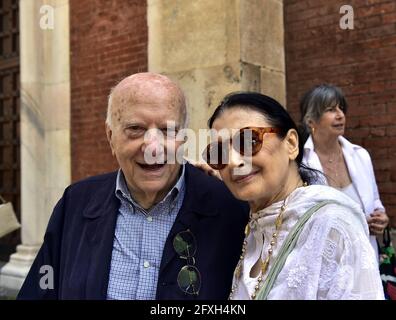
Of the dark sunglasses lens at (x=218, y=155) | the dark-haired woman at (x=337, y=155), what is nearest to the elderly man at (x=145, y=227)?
the dark sunglasses lens at (x=218, y=155)

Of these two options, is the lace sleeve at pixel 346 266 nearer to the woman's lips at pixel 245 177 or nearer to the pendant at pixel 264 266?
the pendant at pixel 264 266

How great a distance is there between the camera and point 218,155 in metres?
1.74

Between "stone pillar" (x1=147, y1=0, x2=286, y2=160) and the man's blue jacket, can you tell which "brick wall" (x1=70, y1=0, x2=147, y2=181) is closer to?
"stone pillar" (x1=147, y1=0, x2=286, y2=160)

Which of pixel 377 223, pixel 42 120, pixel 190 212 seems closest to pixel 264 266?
pixel 190 212

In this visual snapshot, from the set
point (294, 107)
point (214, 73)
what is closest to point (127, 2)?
point (214, 73)

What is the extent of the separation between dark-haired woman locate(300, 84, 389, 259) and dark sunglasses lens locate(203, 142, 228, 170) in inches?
68.9

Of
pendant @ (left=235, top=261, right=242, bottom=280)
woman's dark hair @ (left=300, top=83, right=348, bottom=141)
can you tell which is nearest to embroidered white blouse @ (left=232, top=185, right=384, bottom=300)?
pendant @ (left=235, top=261, right=242, bottom=280)

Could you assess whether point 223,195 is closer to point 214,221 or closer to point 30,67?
point 214,221

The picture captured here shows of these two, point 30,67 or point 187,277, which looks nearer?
point 187,277

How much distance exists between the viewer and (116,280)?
1.95 metres

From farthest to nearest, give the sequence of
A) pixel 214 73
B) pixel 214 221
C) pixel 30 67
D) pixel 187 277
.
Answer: pixel 30 67 → pixel 214 73 → pixel 214 221 → pixel 187 277

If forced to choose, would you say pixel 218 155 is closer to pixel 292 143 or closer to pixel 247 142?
pixel 247 142

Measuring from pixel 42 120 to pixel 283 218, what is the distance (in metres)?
5.07
